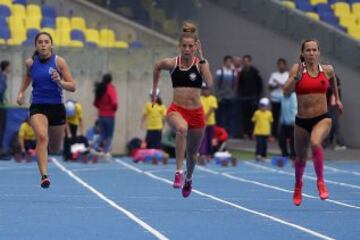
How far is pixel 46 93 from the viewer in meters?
17.4

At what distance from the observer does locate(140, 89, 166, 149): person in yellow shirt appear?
3011 centimetres

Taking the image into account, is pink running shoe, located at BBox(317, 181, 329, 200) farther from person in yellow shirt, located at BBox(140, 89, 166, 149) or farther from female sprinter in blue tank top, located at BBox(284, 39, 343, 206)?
person in yellow shirt, located at BBox(140, 89, 166, 149)

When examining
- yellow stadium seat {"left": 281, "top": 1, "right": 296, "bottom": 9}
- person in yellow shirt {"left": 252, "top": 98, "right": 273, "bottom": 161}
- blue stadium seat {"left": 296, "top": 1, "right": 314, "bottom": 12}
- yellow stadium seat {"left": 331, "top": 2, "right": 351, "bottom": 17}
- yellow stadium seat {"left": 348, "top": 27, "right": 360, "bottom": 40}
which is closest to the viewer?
person in yellow shirt {"left": 252, "top": 98, "right": 273, "bottom": 161}

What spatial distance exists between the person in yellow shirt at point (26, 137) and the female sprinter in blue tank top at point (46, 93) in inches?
457

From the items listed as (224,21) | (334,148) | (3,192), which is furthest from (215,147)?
(3,192)

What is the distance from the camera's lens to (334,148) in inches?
1320

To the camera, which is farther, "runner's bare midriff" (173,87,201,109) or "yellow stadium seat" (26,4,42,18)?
"yellow stadium seat" (26,4,42,18)

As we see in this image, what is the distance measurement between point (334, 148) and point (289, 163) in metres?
4.56

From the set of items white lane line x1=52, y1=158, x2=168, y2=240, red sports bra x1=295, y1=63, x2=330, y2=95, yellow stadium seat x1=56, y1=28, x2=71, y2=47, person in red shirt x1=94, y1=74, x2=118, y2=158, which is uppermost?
yellow stadium seat x1=56, y1=28, x2=71, y2=47

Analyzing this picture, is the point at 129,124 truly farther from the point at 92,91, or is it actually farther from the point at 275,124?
the point at 275,124

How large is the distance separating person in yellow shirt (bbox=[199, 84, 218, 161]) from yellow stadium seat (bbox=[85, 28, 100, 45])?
4.20 m

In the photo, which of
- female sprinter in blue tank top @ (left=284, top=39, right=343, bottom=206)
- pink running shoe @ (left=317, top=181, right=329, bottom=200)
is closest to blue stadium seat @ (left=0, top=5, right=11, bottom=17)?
female sprinter in blue tank top @ (left=284, top=39, right=343, bottom=206)

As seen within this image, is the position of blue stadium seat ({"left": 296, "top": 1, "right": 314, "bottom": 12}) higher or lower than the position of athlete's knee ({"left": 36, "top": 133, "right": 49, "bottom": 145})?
higher

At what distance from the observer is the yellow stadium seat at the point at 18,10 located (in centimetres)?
3328
